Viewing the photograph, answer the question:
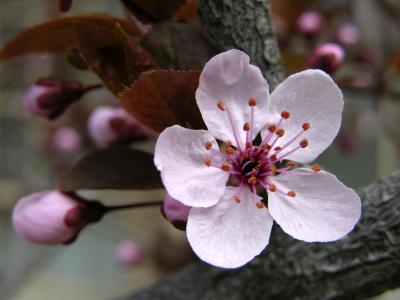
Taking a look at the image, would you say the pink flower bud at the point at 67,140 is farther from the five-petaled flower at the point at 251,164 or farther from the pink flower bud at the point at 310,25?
the five-petaled flower at the point at 251,164

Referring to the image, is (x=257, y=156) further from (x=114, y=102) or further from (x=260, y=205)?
(x=114, y=102)

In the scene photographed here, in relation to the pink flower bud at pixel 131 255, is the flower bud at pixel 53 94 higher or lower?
higher

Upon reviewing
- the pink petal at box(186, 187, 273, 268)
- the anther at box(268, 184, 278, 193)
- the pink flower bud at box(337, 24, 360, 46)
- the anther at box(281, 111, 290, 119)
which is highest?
the anther at box(281, 111, 290, 119)

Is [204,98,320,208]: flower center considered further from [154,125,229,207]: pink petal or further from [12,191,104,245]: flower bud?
[12,191,104,245]: flower bud

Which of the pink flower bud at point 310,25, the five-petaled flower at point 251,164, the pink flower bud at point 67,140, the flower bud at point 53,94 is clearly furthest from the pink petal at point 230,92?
the pink flower bud at point 67,140

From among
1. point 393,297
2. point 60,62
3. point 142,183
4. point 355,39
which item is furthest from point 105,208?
point 393,297

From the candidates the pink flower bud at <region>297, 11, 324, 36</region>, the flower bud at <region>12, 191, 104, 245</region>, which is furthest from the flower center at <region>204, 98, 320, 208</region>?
the pink flower bud at <region>297, 11, 324, 36</region>

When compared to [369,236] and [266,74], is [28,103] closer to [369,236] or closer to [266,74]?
[266,74]
